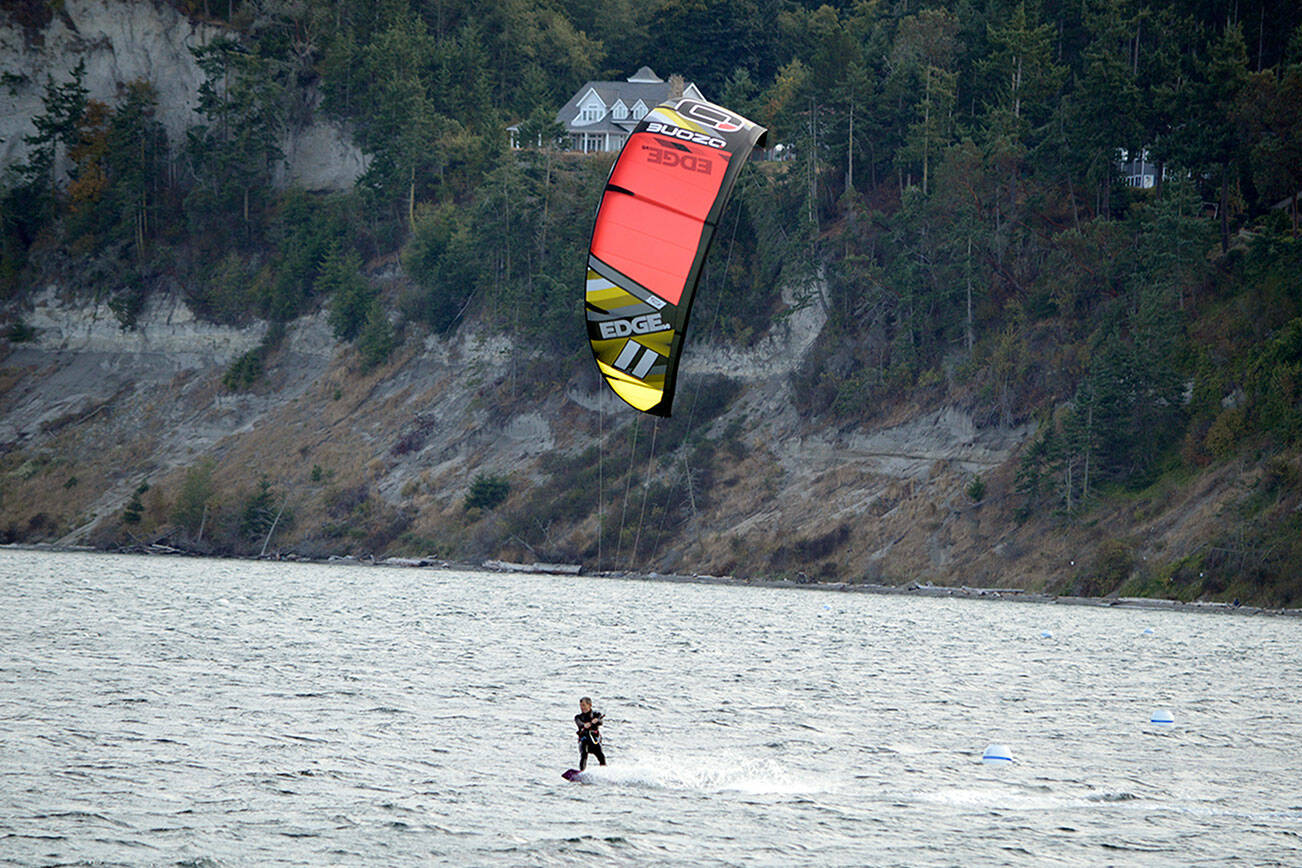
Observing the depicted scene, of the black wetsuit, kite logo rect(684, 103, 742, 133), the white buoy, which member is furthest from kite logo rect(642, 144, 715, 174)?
the white buoy

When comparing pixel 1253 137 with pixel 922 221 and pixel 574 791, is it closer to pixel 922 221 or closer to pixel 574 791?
pixel 922 221

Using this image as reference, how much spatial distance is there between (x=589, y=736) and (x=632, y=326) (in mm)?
6703

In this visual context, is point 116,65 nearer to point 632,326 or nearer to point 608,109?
point 608,109

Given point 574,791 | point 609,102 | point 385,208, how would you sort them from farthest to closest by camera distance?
Result: point 609,102
point 385,208
point 574,791

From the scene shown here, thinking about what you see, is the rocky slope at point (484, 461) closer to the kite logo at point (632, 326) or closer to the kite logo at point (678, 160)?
the kite logo at point (678, 160)

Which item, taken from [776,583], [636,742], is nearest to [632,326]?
[636,742]

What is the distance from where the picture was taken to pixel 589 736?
20.5 meters

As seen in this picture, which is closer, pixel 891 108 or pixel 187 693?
pixel 187 693

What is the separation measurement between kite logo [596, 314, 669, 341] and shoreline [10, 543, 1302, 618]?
37094 mm

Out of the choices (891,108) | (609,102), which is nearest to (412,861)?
(891,108)

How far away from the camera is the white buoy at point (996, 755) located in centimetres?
2233

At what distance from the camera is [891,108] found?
7412 cm

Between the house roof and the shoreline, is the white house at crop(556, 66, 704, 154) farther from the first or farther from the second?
the shoreline

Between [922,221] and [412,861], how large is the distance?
59.3 m
